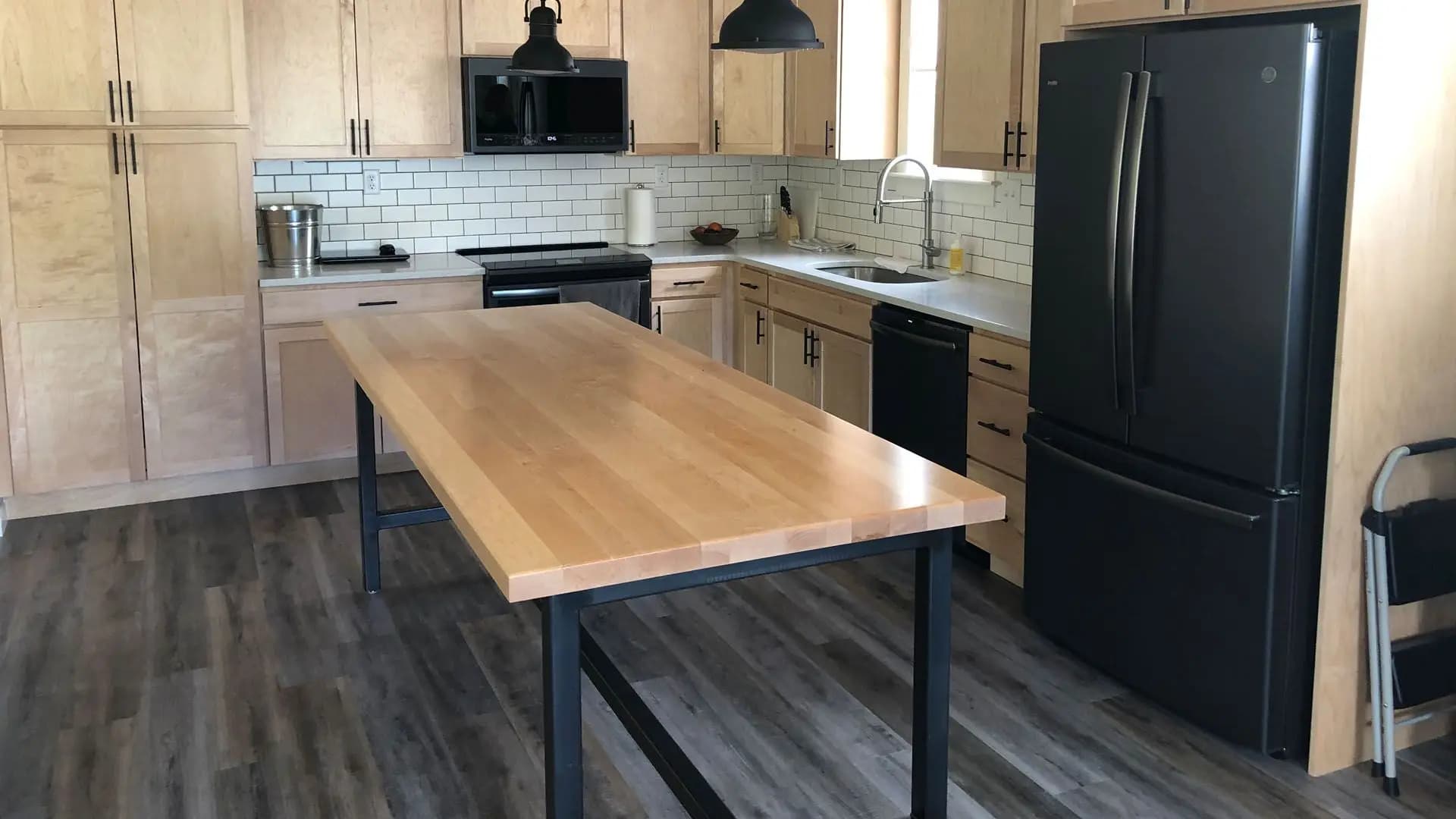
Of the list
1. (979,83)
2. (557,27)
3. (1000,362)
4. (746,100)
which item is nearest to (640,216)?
(746,100)

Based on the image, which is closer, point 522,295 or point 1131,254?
point 1131,254

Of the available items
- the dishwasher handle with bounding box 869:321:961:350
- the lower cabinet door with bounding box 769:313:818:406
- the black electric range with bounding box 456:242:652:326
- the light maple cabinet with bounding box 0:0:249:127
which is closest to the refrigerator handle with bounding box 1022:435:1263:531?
the dishwasher handle with bounding box 869:321:961:350

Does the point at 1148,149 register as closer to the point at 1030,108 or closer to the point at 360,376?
the point at 1030,108

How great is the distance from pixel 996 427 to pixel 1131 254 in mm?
1083

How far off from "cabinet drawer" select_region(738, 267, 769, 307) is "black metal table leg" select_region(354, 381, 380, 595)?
2.08 m

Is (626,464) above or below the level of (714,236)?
below

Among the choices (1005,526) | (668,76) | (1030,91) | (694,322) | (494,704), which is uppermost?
(668,76)

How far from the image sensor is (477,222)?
6004mm

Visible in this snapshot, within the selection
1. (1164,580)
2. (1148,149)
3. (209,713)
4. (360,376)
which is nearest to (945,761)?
(1164,580)

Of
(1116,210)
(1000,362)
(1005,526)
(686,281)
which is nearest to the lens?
(1116,210)

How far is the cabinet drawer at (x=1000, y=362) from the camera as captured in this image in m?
3.88

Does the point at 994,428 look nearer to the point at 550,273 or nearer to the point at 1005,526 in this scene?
the point at 1005,526

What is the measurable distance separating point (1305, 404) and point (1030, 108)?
1598 millimetres

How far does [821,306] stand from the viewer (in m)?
5.15
